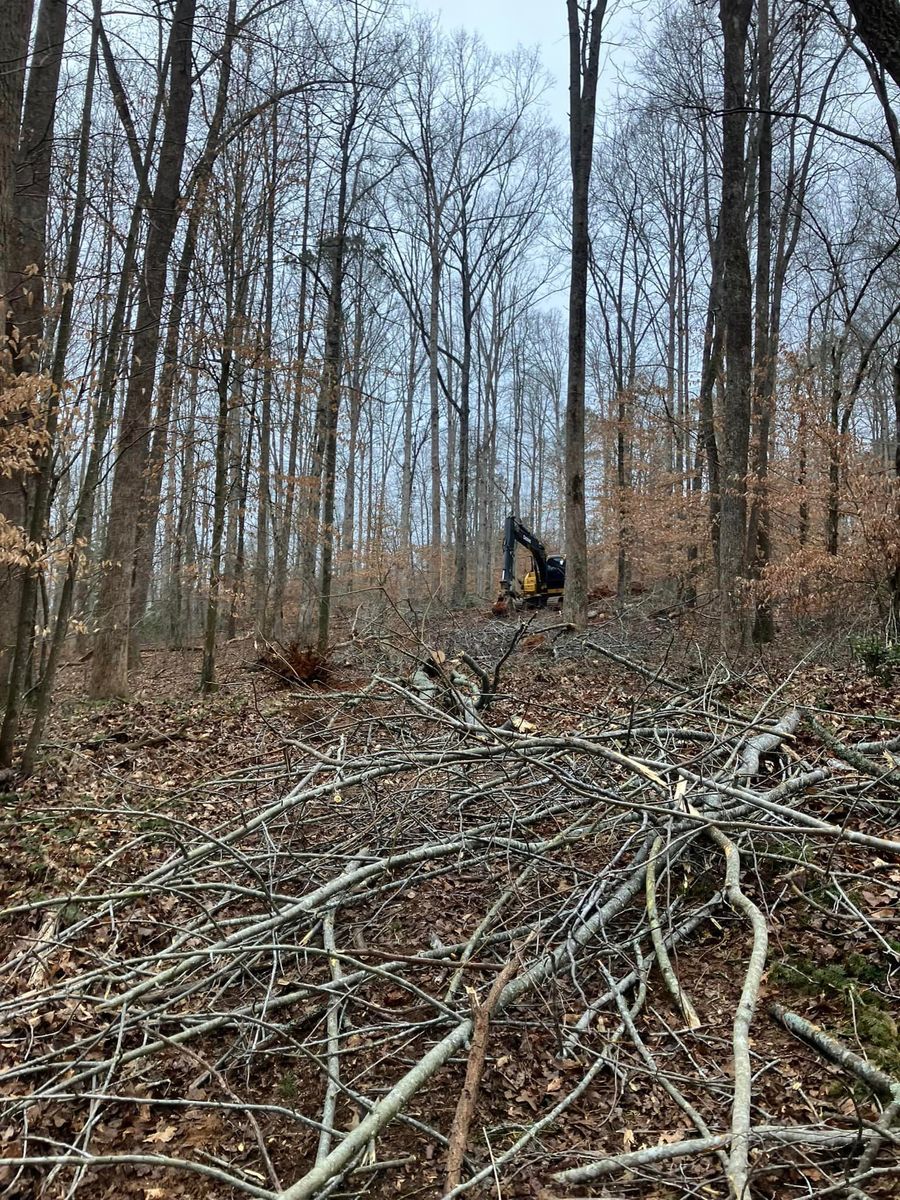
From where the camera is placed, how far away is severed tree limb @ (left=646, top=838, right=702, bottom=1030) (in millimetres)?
2682

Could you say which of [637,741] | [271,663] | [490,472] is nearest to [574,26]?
[271,663]

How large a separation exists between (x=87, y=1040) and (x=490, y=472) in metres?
29.9

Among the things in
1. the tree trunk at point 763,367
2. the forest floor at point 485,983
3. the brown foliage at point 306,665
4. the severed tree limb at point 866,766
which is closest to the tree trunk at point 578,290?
the tree trunk at point 763,367

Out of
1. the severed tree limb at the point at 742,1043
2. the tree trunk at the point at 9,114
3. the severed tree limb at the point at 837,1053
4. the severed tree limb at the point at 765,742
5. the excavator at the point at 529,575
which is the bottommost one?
the severed tree limb at the point at 837,1053

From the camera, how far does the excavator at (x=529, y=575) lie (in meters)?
17.3

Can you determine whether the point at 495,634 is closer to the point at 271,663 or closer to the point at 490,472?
the point at 271,663

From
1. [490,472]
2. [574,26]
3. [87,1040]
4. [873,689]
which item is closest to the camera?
[87,1040]

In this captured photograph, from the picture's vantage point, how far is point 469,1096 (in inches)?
79.4

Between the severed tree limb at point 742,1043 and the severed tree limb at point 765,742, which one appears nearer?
the severed tree limb at point 742,1043

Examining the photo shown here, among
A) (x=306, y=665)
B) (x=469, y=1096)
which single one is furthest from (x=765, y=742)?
(x=306, y=665)

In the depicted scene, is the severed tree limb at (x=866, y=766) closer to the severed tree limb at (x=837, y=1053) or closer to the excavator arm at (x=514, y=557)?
the severed tree limb at (x=837, y=1053)

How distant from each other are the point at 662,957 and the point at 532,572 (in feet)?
51.2

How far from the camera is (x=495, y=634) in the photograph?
13.1 meters

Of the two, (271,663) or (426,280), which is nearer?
(271,663)
